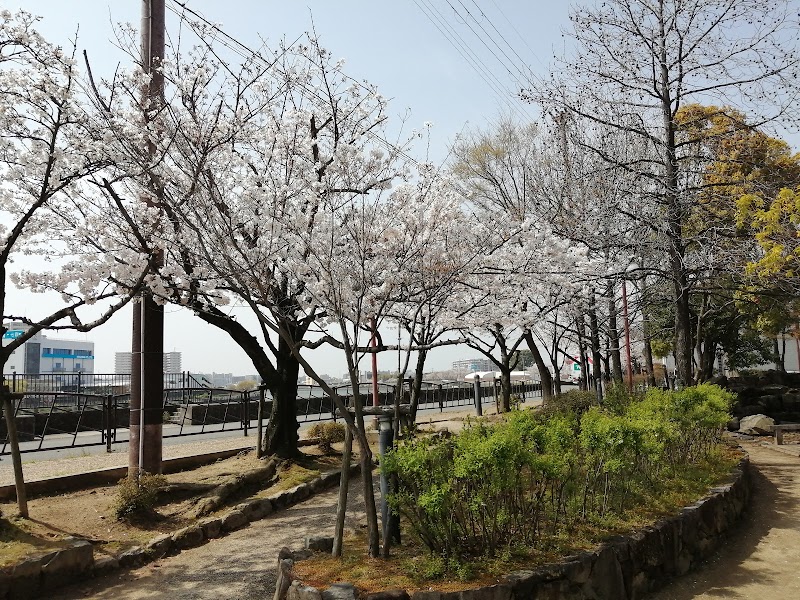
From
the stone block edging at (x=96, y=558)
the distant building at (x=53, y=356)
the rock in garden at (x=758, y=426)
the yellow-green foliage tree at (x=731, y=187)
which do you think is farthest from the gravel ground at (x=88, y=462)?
the distant building at (x=53, y=356)

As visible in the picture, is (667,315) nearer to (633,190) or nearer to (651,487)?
(633,190)

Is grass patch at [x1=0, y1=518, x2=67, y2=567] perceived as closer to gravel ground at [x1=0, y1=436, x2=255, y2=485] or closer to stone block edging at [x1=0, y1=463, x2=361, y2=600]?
stone block edging at [x1=0, y1=463, x2=361, y2=600]

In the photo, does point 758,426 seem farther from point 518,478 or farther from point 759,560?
point 518,478

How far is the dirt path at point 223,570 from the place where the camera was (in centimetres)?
547

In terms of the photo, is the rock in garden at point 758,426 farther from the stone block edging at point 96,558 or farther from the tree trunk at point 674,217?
the stone block edging at point 96,558

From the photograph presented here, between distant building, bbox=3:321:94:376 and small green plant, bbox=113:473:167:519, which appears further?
distant building, bbox=3:321:94:376

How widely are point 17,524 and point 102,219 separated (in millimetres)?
3988

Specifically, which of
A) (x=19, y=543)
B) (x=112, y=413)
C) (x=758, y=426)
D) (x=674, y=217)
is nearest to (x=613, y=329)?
(x=758, y=426)

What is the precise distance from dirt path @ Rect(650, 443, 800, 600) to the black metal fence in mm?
7213

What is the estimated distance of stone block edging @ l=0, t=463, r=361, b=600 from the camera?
5344 mm

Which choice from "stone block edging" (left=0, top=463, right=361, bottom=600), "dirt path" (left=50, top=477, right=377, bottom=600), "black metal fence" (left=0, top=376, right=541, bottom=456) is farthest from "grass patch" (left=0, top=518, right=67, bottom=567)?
"black metal fence" (left=0, top=376, right=541, bottom=456)

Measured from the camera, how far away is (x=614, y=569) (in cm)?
508

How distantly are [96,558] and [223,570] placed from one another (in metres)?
1.23

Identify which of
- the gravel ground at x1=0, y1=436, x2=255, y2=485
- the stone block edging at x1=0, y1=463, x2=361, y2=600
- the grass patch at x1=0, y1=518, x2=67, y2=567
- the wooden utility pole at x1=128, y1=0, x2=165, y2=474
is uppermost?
the wooden utility pole at x1=128, y1=0, x2=165, y2=474
